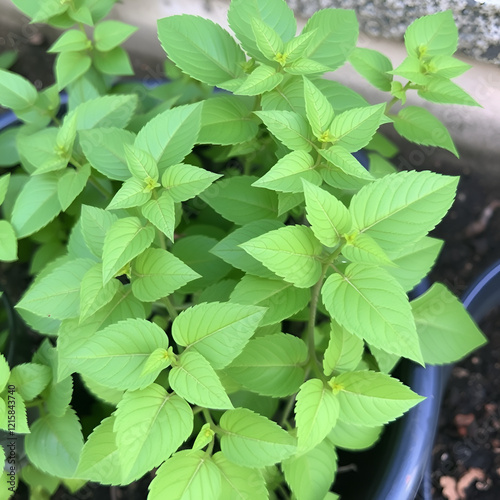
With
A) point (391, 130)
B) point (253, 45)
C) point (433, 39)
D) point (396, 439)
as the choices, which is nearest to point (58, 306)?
point (253, 45)

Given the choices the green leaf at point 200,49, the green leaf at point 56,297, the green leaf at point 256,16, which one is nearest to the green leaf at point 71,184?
the green leaf at point 56,297

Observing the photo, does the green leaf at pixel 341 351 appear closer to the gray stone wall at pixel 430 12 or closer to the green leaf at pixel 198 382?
the green leaf at pixel 198 382

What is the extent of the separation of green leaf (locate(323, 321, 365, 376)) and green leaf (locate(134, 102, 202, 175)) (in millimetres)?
409

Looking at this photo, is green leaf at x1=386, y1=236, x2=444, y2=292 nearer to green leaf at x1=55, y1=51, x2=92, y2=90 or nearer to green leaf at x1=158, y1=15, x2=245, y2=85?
green leaf at x1=158, y1=15, x2=245, y2=85

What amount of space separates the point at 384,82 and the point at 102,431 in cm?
85

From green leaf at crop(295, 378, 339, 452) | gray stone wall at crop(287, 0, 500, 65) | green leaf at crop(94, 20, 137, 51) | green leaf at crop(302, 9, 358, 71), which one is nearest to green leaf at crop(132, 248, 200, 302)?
green leaf at crop(295, 378, 339, 452)

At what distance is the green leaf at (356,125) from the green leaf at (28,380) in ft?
2.30

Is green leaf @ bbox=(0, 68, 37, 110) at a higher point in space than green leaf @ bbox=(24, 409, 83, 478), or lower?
higher

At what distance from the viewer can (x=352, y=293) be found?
0.77 metres

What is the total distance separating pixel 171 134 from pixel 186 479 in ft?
1.89

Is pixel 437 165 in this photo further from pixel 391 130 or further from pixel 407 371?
pixel 407 371

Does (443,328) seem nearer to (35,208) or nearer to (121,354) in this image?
(121,354)

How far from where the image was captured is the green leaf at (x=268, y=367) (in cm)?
88

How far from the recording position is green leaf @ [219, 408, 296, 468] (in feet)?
2.57
